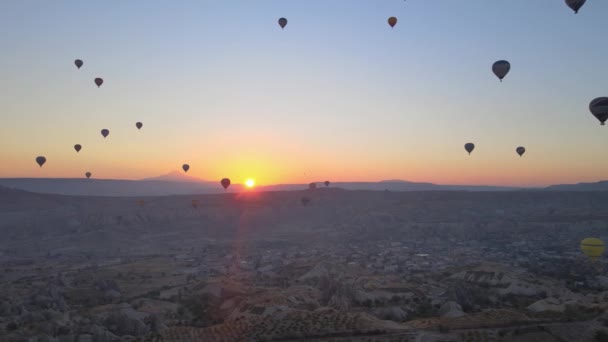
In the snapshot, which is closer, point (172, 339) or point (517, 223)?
point (172, 339)

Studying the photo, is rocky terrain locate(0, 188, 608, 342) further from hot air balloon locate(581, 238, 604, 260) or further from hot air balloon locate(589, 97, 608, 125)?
hot air balloon locate(589, 97, 608, 125)

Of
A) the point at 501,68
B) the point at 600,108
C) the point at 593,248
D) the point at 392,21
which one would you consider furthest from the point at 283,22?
the point at 593,248

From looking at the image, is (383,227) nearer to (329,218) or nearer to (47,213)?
(329,218)

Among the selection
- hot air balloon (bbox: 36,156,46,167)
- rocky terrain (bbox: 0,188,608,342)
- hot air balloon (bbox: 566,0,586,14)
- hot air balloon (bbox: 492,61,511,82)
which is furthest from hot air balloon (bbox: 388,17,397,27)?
hot air balloon (bbox: 36,156,46,167)

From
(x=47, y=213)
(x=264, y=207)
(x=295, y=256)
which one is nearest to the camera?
(x=295, y=256)

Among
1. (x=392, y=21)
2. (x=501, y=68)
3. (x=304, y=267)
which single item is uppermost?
(x=392, y=21)

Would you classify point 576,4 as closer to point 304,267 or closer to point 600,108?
point 600,108

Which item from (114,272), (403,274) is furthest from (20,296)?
(403,274)
